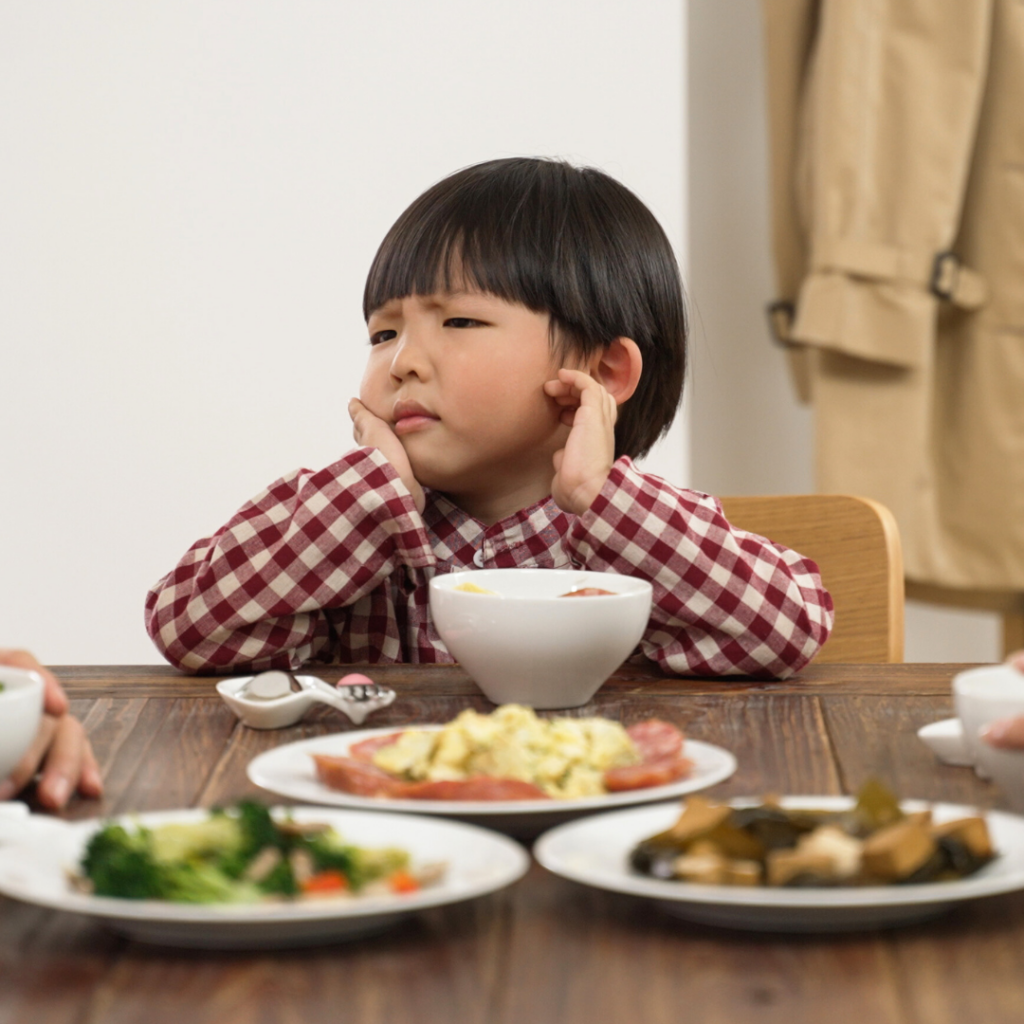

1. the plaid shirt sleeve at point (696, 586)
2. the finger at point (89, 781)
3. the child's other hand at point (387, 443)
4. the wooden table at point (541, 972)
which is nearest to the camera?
the wooden table at point (541, 972)

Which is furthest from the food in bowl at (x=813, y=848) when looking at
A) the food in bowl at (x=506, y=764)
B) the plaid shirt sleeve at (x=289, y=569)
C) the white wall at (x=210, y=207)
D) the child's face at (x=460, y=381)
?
the white wall at (x=210, y=207)

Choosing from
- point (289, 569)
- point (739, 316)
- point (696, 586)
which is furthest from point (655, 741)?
point (739, 316)

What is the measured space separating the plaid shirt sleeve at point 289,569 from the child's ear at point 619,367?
0.94 feet

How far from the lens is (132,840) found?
463 mm

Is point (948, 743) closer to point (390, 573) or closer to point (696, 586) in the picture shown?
point (696, 586)

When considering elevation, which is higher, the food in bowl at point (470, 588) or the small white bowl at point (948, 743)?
the food in bowl at point (470, 588)

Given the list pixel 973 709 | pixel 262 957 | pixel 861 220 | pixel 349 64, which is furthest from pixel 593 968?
pixel 349 64

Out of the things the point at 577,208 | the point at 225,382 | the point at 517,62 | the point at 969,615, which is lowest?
the point at 969,615

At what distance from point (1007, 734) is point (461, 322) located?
76 cm

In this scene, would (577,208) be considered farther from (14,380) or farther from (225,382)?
(14,380)

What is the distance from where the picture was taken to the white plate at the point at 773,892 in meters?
0.43

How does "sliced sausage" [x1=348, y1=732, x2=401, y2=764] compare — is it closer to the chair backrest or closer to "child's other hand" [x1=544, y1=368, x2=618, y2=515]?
"child's other hand" [x1=544, y1=368, x2=618, y2=515]

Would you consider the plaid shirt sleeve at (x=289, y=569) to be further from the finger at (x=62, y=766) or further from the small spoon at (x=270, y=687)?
the finger at (x=62, y=766)

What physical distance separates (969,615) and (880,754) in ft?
6.48
